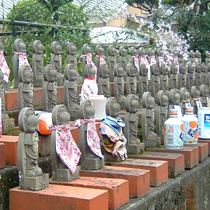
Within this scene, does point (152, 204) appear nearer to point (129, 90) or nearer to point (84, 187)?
point (84, 187)

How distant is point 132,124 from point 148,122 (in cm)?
33

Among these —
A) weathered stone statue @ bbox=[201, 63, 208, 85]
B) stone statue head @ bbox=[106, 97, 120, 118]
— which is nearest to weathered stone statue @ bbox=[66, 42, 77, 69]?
stone statue head @ bbox=[106, 97, 120, 118]

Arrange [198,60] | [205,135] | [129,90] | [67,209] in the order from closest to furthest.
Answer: [67,209]
[205,135]
[129,90]
[198,60]

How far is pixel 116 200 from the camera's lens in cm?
324

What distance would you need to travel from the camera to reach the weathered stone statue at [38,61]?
16.6 ft

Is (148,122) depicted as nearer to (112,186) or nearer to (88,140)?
(88,140)

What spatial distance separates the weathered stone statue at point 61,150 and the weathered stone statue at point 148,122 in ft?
4.08

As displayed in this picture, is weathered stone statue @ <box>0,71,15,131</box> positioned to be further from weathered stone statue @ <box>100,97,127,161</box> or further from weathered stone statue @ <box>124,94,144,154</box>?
weathered stone statue @ <box>124,94,144,154</box>

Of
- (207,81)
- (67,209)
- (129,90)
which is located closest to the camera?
(67,209)

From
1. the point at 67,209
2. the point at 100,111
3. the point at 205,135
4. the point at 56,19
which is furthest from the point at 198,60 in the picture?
the point at 67,209

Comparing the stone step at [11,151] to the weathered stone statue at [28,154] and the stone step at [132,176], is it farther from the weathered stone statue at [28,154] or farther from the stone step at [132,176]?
the stone step at [132,176]

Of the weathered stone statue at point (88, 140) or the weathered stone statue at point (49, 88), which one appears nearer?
the weathered stone statue at point (88, 140)

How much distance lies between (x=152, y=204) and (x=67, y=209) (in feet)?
2.83

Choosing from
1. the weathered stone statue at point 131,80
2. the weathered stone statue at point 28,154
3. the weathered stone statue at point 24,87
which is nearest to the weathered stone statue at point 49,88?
the weathered stone statue at point 24,87
